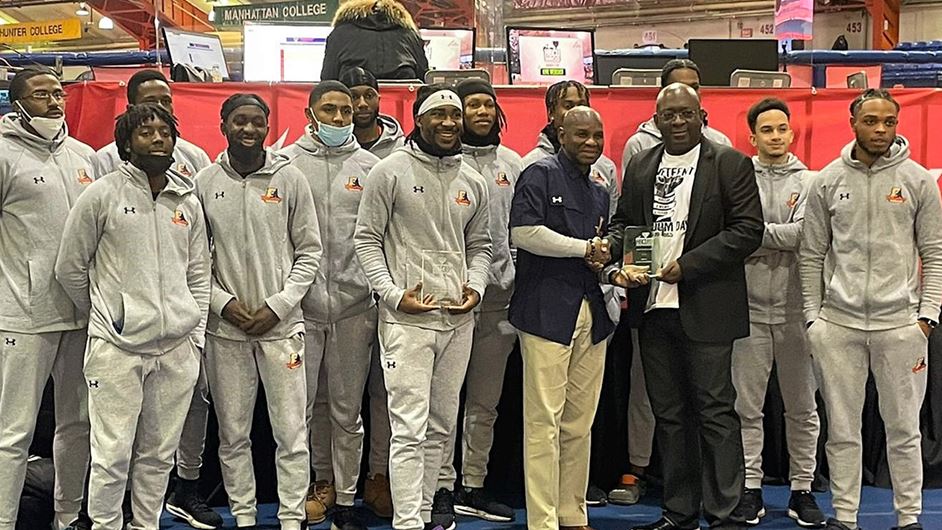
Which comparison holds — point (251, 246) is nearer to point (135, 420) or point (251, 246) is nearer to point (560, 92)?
point (135, 420)

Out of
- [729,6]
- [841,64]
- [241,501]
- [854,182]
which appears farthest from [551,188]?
[729,6]

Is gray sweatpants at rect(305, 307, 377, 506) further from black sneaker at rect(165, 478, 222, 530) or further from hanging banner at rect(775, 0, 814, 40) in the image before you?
hanging banner at rect(775, 0, 814, 40)

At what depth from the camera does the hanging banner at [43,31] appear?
19.6m

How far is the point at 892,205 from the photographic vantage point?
383cm

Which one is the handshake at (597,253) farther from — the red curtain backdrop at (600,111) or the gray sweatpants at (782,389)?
the red curtain backdrop at (600,111)

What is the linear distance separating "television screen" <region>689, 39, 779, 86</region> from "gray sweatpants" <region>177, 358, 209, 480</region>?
10.6ft

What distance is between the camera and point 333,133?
3.97m

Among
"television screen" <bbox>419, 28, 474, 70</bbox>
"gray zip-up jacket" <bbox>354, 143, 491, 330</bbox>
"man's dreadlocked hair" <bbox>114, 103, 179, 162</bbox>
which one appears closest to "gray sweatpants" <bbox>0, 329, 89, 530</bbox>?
"man's dreadlocked hair" <bbox>114, 103, 179, 162</bbox>

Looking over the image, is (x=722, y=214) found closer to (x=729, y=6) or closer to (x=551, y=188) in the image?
(x=551, y=188)

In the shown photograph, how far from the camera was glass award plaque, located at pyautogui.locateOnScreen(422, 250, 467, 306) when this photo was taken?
3768 mm

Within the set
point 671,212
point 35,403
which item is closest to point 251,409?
point 35,403

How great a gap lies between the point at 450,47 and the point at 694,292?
3.26 metres

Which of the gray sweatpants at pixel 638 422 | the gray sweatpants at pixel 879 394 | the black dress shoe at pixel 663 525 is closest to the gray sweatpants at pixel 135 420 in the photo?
the black dress shoe at pixel 663 525

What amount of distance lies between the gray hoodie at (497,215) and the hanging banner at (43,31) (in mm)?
17754
